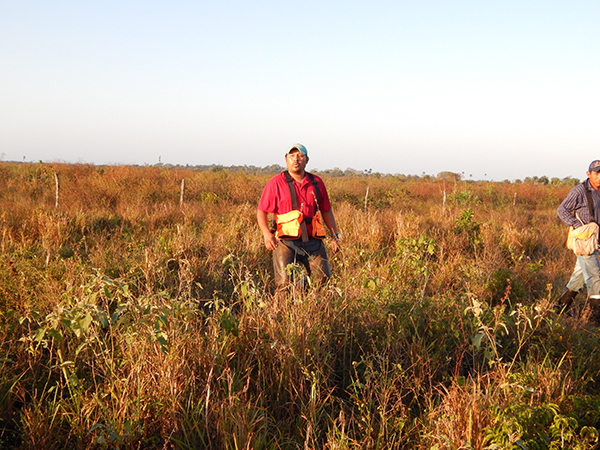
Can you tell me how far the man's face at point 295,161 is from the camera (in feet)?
14.6

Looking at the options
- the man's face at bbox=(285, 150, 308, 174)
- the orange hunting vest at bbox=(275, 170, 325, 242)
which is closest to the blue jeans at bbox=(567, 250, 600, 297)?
the orange hunting vest at bbox=(275, 170, 325, 242)

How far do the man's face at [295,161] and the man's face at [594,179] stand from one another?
10.6 ft

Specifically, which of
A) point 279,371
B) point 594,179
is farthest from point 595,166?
point 279,371

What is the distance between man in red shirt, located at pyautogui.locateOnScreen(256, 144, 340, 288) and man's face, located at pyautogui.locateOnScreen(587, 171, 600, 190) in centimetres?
298

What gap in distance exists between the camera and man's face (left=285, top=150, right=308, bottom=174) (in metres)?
4.44

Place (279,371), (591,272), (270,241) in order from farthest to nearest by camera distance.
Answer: (591,272) < (270,241) < (279,371)

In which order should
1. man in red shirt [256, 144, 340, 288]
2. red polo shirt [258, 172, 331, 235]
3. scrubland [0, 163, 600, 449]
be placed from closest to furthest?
scrubland [0, 163, 600, 449], man in red shirt [256, 144, 340, 288], red polo shirt [258, 172, 331, 235]

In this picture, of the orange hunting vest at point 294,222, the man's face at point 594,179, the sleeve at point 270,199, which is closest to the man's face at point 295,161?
the orange hunting vest at point 294,222

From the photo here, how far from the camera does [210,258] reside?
5.82 metres

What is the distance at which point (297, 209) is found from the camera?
14.7 ft

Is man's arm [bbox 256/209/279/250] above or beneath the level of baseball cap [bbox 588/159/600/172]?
beneath

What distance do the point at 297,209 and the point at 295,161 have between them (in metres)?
0.48

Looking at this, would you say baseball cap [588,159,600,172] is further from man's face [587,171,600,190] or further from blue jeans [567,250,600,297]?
blue jeans [567,250,600,297]

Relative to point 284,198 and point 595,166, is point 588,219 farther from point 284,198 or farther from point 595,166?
point 284,198
